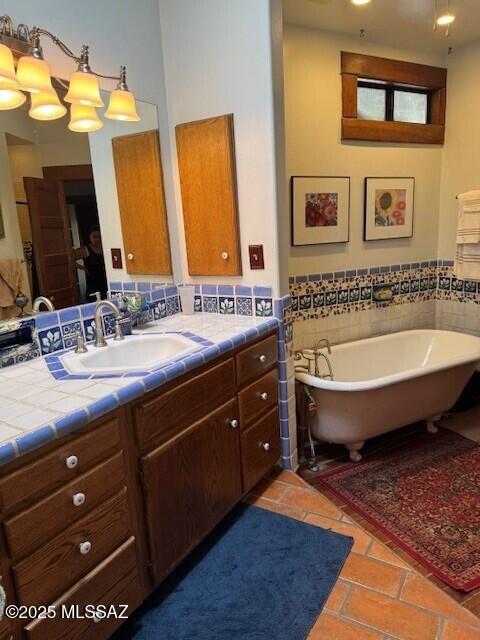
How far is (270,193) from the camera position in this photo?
2.11 m

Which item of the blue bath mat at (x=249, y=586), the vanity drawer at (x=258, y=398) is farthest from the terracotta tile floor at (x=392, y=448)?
the vanity drawer at (x=258, y=398)

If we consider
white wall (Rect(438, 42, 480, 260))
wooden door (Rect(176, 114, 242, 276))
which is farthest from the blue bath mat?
white wall (Rect(438, 42, 480, 260))

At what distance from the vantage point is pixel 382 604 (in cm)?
156

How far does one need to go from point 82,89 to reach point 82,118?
0.15m

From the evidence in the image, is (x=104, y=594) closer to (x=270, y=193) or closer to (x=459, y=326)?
(x=270, y=193)

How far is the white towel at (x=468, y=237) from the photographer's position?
3010 millimetres

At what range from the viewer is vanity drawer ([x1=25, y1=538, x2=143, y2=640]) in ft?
3.75

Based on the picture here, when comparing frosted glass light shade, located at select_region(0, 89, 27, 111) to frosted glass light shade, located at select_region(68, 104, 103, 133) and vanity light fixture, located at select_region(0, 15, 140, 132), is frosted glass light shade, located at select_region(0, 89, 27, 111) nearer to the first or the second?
vanity light fixture, located at select_region(0, 15, 140, 132)

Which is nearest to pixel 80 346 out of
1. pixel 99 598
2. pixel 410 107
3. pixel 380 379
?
pixel 99 598

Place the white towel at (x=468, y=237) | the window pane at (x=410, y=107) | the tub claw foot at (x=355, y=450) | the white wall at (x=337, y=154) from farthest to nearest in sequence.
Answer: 1. the window pane at (x=410, y=107)
2. the white towel at (x=468, y=237)
3. the white wall at (x=337, y=154)
4. the tub claw foot at (x=355, y=450)

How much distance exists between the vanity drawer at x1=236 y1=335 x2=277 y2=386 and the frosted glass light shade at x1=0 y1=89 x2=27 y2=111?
131 cm

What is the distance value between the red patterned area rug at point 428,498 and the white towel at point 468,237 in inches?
46.8

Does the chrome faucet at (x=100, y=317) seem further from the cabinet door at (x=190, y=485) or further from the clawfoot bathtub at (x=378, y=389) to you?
the clawfoot bathtub at (x=378, y=389)

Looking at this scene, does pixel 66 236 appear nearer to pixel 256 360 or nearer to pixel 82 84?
pixel 82 84
